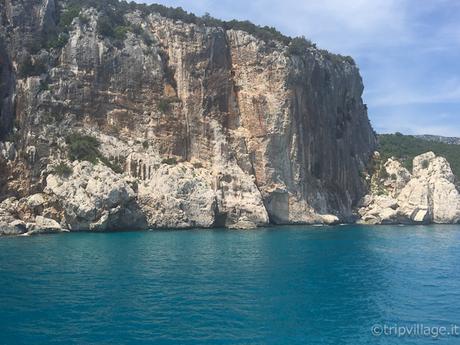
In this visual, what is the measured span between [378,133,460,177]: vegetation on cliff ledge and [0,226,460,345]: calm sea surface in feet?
176

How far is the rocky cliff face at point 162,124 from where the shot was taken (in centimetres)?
4762

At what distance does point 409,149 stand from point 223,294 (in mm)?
81209

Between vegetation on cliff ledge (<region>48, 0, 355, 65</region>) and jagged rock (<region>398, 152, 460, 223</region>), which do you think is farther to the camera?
jagged rock (<region>398, 152, 460, 223</region>)

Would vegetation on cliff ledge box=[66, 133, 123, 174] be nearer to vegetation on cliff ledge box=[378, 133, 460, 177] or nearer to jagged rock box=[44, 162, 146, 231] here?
jagged rock box=[44, 162, 146, 231]

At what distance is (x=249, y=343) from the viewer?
562 inches

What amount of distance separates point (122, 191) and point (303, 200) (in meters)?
23.1

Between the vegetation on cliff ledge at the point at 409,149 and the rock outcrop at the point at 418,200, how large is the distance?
29.1ft

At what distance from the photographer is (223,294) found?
19.9 metres

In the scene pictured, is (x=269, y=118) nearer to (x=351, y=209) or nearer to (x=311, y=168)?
(x=311, y=168)

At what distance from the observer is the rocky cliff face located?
156 feet

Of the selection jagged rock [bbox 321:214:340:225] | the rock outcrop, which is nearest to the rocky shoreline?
the rock outcrop

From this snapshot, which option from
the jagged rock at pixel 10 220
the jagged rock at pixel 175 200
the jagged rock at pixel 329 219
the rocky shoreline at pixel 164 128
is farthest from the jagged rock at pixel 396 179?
the jagged rock at pixel 10 220

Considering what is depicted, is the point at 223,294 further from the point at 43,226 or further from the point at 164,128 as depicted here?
the point at 164,128

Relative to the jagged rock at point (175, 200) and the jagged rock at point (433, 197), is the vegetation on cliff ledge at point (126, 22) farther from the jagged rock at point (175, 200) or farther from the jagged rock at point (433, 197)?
the jagged rock at point (433, 197)
